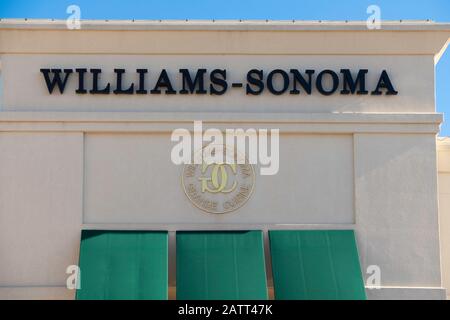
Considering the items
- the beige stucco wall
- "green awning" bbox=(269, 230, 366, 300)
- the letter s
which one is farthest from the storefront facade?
the beige stucco wall

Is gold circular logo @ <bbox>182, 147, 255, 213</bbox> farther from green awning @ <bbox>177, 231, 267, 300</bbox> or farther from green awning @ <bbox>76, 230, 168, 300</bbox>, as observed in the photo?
green awning @ <bbox>76, 230, 168, 300</bbox>

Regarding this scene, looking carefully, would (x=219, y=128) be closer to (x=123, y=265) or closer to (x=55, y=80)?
(x=123, y=265)

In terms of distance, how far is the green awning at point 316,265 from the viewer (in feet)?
61.1

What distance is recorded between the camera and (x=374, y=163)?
1975 cm

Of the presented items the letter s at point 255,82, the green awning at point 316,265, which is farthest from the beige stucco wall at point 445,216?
the letter s at point 255,82

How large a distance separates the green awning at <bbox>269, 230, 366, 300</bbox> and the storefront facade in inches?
12.2

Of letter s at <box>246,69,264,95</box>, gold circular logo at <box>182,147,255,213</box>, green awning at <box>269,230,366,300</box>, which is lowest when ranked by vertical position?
green awning at <box>269,230,366,300</box>

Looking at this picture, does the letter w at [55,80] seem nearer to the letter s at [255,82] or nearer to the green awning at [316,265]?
the letter s at [255,82]

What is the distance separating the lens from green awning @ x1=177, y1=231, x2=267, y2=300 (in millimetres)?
18375

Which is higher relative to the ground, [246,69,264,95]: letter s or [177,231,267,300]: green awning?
[246,69,264,95]: letter s
